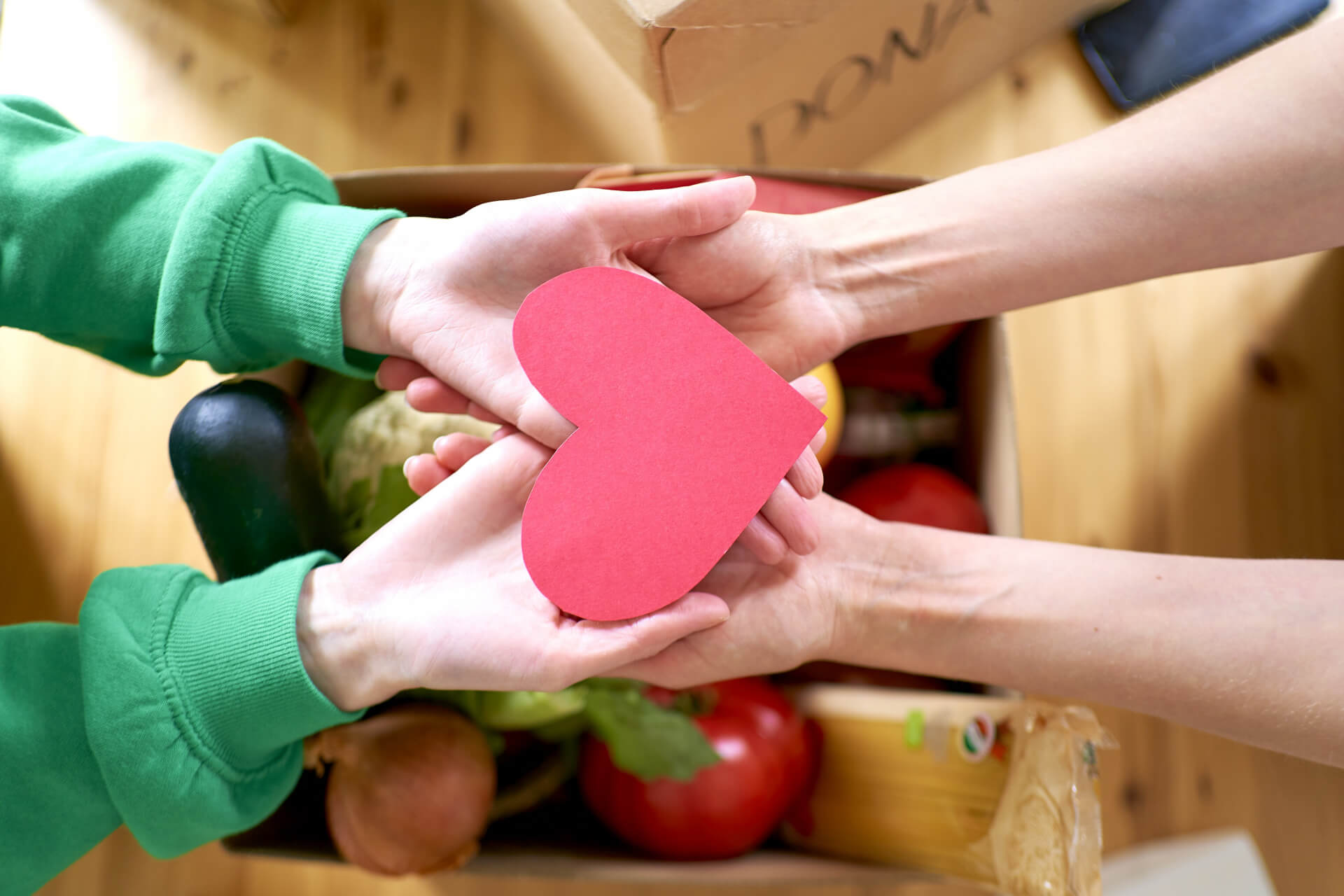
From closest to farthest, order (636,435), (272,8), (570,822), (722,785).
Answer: (636,435) < (722,785) < (570,822) < (272,8)

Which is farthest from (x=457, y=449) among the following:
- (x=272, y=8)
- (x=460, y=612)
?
(x=272, y=8)

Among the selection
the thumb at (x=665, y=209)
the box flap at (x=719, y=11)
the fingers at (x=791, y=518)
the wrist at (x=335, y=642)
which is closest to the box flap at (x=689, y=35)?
the box flap at (x=719, y=11)

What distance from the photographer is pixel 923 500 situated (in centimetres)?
89

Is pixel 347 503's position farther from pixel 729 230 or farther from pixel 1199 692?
pixel 1199 692

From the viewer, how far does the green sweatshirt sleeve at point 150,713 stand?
0.62 meters

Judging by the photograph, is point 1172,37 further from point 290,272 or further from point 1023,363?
point 290,272

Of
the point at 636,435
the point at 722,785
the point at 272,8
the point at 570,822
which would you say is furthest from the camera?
the point at 272,8

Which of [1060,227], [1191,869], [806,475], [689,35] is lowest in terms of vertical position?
[1191,869]

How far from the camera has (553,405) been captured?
0.61 metres

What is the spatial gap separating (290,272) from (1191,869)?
111 cm

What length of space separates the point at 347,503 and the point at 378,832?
282 millimetres

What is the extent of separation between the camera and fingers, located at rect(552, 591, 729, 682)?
24.0 inches

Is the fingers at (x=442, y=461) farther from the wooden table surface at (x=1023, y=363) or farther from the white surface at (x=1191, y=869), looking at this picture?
the white surface at (x=1191, y=869)

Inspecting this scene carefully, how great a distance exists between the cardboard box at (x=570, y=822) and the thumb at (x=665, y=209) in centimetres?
17
